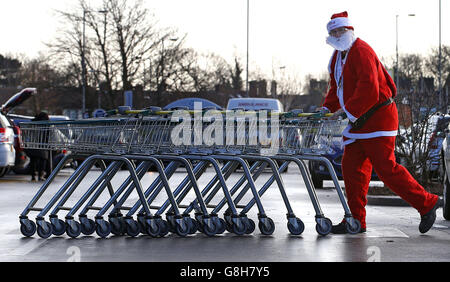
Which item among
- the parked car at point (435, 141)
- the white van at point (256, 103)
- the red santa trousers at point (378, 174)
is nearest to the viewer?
the red santa trousers at point (378, 174)

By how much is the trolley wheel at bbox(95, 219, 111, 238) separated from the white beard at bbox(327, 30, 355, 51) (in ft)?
9.32

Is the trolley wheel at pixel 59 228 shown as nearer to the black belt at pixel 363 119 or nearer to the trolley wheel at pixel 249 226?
the trolley wheel at pixel 249 226

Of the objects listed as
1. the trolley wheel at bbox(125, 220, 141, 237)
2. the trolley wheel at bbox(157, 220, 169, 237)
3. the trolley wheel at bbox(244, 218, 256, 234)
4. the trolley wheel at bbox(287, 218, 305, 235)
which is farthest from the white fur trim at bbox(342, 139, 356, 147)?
the trolley wheel at bbox(125, 220, 141, 237)

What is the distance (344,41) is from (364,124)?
87 cm

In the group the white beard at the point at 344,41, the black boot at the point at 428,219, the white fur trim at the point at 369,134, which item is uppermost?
the white beard at the point at 344,41

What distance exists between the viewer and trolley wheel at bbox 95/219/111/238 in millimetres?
8906

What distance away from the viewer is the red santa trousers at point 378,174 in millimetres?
8781

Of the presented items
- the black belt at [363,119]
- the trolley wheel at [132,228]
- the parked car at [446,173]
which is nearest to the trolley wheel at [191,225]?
the trolley wheel at [132,228]

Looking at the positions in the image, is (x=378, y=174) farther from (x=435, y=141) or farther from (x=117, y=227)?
(x=435, y=141)

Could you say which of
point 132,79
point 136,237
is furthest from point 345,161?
point 132,79
